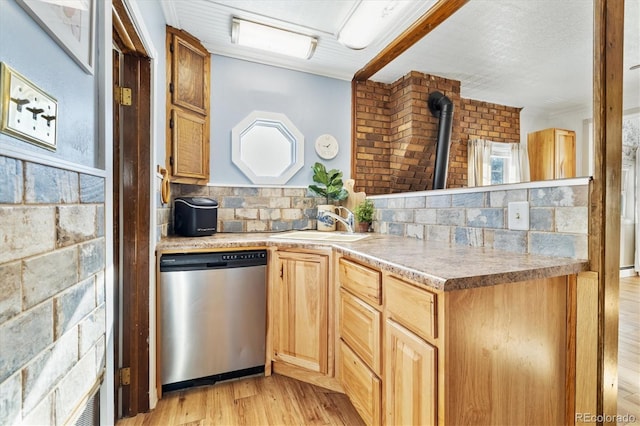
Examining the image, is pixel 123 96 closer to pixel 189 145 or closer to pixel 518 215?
pixel 189 145

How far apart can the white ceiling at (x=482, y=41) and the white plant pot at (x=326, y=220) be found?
1.33 metres

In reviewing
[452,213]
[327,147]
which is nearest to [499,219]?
[452,213]

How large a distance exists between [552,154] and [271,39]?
6.62 ft

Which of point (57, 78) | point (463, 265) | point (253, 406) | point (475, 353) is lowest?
point (253, 406)

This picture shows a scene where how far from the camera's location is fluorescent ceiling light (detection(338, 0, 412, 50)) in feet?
5.89

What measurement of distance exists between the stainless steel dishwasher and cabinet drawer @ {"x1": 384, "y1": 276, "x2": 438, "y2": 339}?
0.98 m

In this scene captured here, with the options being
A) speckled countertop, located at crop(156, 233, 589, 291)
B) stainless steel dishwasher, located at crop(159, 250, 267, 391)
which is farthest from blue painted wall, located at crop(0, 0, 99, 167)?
speckled countertop, located at crop(156, 233, 589, 291)

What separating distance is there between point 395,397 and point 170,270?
1327 mm

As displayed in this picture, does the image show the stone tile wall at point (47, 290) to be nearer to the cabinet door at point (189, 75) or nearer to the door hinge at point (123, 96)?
the door hinge at point (123, 96)

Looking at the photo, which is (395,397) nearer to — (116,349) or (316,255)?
(316,255)

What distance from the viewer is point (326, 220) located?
2.49m

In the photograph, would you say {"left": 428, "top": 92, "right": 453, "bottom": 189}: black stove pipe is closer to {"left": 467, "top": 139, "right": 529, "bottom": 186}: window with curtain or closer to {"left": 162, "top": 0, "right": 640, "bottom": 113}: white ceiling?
{"left": 162, "top": 0, "right": 640, "bottom": 113}: white ceiling

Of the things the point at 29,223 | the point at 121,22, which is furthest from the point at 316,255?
the point at 121,22

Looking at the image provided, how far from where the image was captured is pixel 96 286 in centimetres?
89
